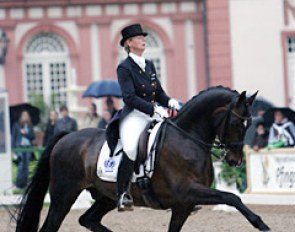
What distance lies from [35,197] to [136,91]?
1.87 meters

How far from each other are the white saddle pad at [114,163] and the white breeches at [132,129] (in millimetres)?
140

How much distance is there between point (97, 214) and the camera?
12164 mm

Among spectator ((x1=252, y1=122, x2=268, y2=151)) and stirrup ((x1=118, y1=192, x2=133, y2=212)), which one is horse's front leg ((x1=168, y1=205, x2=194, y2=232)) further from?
spectator ((x1=252, y1=122, x2=268, y2=151))

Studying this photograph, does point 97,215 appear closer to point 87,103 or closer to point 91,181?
point 91,181

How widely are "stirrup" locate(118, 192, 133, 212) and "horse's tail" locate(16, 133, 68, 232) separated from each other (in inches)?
54.3

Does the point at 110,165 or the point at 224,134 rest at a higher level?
the point at 224,134

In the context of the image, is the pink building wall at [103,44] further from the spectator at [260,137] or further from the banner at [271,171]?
the banner at [271,171]

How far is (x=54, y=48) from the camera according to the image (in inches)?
1403

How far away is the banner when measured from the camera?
1733 cm

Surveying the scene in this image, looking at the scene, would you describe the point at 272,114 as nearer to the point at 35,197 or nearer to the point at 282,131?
the point at 282,131

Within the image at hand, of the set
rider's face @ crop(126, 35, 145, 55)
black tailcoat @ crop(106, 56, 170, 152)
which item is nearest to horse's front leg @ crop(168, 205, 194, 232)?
black tailcoat @ crop(106, 56, 170, 152)

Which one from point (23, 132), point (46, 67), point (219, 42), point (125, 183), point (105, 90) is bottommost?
point (125, 183)

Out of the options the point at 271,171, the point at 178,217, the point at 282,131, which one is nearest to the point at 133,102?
the point at 178,217

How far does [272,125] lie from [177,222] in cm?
867
